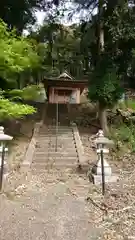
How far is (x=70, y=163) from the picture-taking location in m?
9.77

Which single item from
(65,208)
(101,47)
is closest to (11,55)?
(101,47)

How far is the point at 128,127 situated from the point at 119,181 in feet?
17.4

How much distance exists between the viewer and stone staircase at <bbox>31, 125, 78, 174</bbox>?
376 inches

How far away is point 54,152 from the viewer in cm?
1065

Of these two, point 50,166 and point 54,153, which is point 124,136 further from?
point 50,166

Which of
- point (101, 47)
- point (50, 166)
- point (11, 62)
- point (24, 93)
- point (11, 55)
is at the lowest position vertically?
point (50, 166)

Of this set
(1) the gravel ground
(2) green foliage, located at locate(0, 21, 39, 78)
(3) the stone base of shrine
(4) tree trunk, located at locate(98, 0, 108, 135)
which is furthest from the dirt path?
(4) tree trunk, located at locate(98, 0, 108, 135)

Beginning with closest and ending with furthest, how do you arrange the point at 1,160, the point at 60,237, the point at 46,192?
the point at 60,237, the point at 46,192, the point at 1,160

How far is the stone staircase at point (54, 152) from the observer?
31.3 ft

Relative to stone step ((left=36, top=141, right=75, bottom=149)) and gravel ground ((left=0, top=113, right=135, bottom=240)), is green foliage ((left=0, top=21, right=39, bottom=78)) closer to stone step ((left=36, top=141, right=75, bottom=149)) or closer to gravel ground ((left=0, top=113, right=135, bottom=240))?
stone step ((left=36, top=141, right=75, bottom=149))

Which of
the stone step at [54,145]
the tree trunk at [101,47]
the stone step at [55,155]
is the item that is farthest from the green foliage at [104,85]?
the stone step at [55,155]

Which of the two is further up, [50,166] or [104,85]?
[104,85]

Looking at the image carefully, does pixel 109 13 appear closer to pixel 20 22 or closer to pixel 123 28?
pixel 123 28

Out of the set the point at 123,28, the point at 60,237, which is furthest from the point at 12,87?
the point at 60,237
